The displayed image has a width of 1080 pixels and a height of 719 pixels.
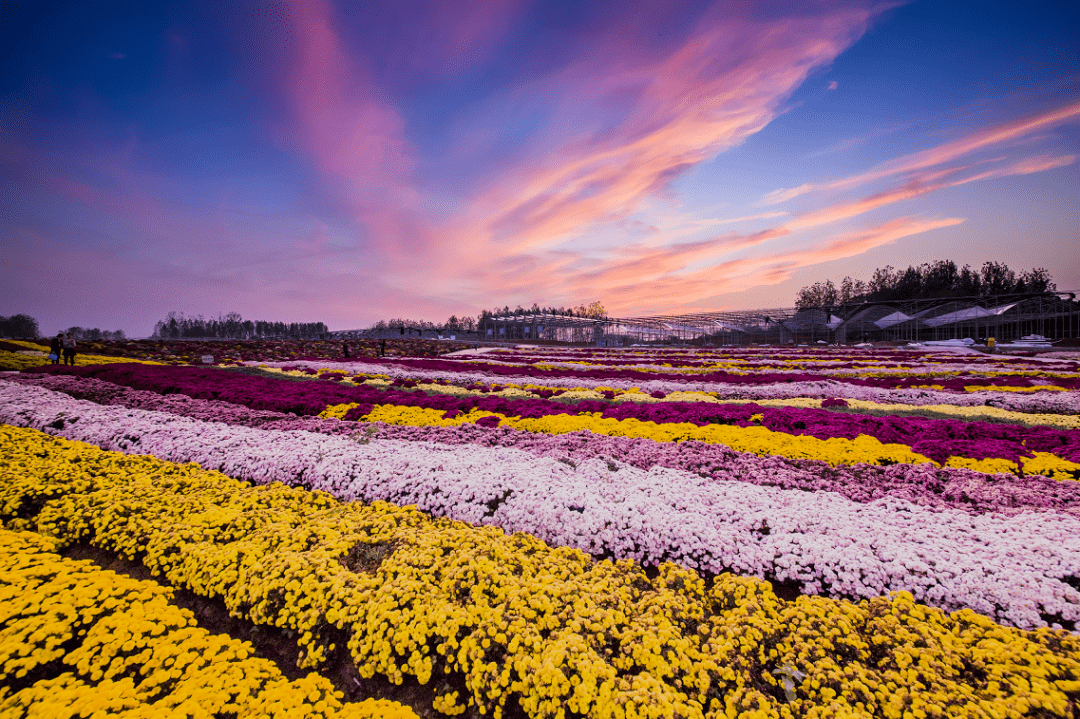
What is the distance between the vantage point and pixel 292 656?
13.9 ft

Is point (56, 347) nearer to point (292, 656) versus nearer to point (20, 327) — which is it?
point (292, 656)

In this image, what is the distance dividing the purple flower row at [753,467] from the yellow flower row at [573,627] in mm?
2855

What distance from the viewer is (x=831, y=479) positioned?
280 inches

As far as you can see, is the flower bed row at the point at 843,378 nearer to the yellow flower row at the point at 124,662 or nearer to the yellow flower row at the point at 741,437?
the yellow flower row at the point at 741,437

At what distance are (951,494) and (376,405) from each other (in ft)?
43.3

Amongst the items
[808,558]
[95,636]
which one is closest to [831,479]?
[808,558]

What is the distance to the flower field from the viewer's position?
335 centimetres

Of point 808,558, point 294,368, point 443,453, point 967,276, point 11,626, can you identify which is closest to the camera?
point 11,626

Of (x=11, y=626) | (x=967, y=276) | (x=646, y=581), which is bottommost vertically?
(x=646, y=581)

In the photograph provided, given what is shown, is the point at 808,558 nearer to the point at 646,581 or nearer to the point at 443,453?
the point at 646,581

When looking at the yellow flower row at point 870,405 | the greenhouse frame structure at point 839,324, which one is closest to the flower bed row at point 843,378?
the yellow flower row at point 870,405

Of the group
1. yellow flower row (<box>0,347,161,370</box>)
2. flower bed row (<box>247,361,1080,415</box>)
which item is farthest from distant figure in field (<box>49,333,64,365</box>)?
flower bed row (<box>247,361,1080,415</box>)

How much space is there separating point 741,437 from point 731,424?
1511 mm

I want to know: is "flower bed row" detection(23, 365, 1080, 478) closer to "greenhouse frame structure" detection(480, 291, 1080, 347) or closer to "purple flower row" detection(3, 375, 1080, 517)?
"purple flower row" detection(3, 375, 1080, 517)
